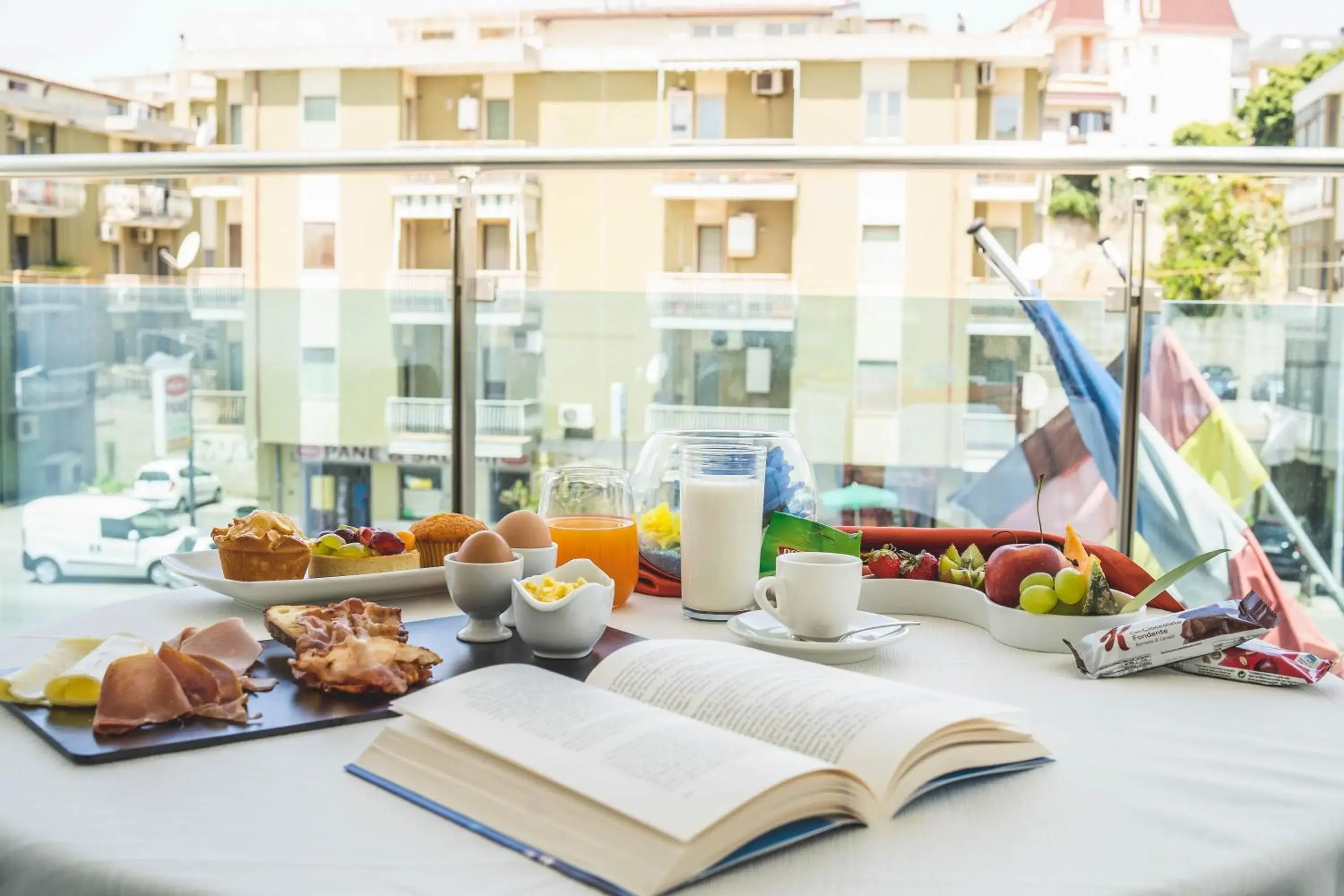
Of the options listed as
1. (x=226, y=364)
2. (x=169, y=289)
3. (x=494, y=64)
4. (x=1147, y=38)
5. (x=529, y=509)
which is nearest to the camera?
(x=529, y=509)

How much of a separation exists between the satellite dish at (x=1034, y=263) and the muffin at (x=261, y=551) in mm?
2181

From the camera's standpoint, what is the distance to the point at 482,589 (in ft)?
3.39

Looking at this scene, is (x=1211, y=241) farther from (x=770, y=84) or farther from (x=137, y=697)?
(x=137, y=697)

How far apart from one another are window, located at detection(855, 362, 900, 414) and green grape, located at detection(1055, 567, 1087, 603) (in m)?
2.12

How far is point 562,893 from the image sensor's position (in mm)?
574

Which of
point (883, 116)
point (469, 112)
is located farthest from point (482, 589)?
point (469, 112)

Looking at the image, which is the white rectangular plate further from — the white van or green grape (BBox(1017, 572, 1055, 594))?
the white van

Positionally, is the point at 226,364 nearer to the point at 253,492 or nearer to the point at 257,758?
the point at 253,492

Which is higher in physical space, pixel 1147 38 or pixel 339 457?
pixel 1147 38

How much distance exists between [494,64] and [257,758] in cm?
2202

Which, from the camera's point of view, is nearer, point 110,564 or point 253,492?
point 253,492

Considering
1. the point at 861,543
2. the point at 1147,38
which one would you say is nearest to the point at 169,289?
the point at 861,543

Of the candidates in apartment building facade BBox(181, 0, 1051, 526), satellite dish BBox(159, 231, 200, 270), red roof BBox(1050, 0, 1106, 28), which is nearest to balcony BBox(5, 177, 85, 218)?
satellite dish BBox(159, 231, 200, 270)

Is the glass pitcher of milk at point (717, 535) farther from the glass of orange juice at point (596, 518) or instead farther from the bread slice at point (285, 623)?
the bread slice at point (285, 623)
